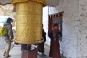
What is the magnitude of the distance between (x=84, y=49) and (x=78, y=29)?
0.74m

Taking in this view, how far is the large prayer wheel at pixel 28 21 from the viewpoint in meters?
3.73

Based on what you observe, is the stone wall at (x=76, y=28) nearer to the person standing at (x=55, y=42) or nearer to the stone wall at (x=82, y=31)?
the stone wall at (x=82, y=31)

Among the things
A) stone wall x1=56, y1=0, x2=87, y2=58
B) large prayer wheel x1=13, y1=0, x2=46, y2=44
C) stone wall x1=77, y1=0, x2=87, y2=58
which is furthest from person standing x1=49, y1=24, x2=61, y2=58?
large prayer wheel x1=13, y1=0, x2=46, y2=44

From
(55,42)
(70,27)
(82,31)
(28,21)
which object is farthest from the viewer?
(70,27)

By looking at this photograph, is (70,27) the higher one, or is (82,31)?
(70,27)

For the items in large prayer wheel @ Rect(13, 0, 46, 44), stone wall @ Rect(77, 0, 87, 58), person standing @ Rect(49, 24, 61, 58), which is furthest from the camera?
person standing @ Rect(49, 24, 61, 58)

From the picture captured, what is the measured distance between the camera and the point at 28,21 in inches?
147

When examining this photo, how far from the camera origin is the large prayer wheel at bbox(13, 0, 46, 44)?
3730mm

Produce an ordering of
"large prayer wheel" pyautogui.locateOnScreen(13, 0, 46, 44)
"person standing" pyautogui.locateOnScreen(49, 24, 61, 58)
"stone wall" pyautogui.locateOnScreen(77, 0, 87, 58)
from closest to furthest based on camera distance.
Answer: "large prayer wheel" pyautogui.locateOnScreen(13, 0, 46, 44) < "stone wall" pyautogui.locateOnScreen(77, 0, 87, 58) < "person standing" pyautogui.locateOnScreen(49, 24, 61, 58)

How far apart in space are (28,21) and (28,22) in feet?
0.08

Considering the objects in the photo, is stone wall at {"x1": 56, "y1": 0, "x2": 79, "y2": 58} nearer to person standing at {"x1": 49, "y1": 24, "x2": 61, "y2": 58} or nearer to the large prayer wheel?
person standing at {"x1": 49, "y1": 24, "x2": 61, "y2": 58}

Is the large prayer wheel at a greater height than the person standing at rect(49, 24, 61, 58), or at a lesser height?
greater

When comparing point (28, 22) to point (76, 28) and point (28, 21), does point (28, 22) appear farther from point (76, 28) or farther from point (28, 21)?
point (76, 28)

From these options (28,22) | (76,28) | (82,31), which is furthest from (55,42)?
(28,22)
